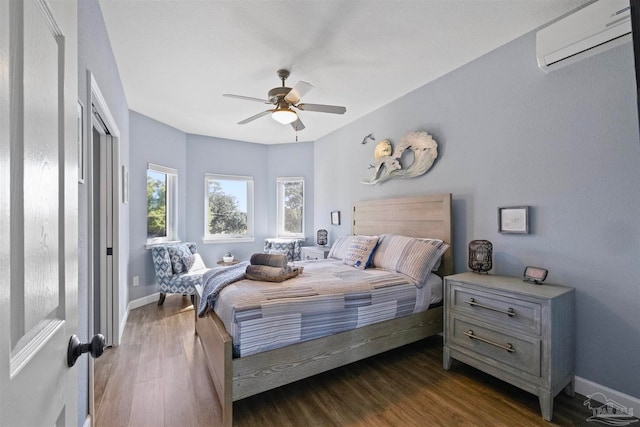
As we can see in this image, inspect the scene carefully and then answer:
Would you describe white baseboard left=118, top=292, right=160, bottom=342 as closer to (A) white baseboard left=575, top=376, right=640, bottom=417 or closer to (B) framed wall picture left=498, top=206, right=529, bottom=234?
(B) framed wall picture left=498, top=206, right=529, bottom=234

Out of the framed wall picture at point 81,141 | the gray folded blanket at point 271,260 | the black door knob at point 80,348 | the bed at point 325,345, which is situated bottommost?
the bed at point 325,345

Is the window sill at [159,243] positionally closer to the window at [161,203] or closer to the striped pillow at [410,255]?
the window at [161,203]

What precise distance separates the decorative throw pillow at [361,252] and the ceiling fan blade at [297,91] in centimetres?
161

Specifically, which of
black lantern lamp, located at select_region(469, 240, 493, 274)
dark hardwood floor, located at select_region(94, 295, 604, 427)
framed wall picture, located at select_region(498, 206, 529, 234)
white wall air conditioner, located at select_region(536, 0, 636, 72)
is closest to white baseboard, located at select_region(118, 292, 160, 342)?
dark hardwood floor, located at select_region(94, 295, 604, 427)

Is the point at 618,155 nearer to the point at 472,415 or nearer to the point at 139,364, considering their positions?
the point at 472,415

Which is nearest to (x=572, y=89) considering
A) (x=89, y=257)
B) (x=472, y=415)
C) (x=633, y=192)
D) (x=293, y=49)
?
(x=633, y=192)

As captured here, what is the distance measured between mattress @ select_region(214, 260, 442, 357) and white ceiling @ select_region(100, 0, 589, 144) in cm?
192

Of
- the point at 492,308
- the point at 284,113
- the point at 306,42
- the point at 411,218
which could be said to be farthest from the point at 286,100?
the point at 492,308

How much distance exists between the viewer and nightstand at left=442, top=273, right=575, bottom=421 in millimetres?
1796

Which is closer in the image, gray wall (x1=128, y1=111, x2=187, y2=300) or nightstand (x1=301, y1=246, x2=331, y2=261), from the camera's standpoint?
gray wall (x1=128, y1=111, x2=187, y2=300)

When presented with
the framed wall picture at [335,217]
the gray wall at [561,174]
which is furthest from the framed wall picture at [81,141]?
the framed wall picture at [335,217]

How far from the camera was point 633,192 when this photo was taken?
1.81 meters

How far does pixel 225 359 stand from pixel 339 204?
3265mm

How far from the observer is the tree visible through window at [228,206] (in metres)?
5.13
